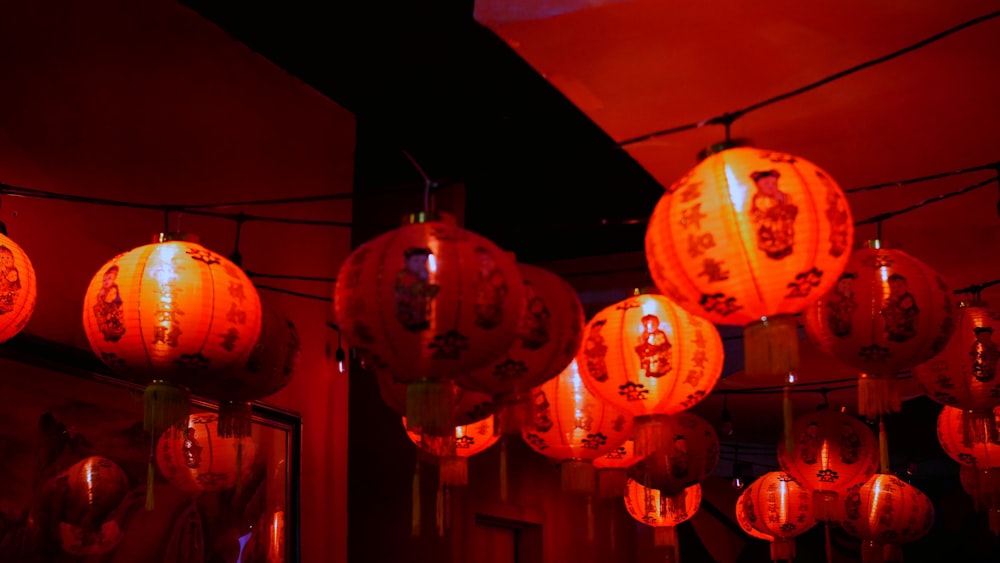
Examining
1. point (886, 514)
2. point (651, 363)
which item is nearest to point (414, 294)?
point (651, 363)

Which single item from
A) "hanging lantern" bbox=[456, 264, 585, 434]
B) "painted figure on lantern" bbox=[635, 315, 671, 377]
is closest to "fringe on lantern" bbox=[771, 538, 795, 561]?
"painted figure on lantern" bbox=[635, 315, 671, 377]

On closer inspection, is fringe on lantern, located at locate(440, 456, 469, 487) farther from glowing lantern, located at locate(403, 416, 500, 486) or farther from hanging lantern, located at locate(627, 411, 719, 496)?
hanging lantern, located at locate(627, 411, 719, 496)

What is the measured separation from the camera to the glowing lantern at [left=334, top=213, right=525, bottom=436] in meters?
2.62

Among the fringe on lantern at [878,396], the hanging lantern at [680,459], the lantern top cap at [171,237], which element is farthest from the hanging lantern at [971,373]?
the lantern top cap at [171,237]

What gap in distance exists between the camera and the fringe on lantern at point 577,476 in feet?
12.4

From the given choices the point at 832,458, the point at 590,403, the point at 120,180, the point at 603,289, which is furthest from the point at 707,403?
the point at 120,180

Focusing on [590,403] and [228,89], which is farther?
[228,89]

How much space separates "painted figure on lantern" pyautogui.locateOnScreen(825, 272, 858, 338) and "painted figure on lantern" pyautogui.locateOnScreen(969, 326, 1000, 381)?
860mm

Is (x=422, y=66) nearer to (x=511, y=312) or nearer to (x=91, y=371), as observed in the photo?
(x=91, y=371)

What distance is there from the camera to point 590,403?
3.88m

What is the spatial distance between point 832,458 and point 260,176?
10.1 feet

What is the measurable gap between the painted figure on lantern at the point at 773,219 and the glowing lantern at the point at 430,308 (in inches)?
23.3

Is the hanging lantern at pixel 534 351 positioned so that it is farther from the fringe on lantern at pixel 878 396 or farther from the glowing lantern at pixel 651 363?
the fringe on lantern at pixel 878 396

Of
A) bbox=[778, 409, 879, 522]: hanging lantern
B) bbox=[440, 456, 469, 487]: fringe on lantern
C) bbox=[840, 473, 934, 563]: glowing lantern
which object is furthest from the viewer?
bbox=[840, 473, 934, 563]: glowing lantern
